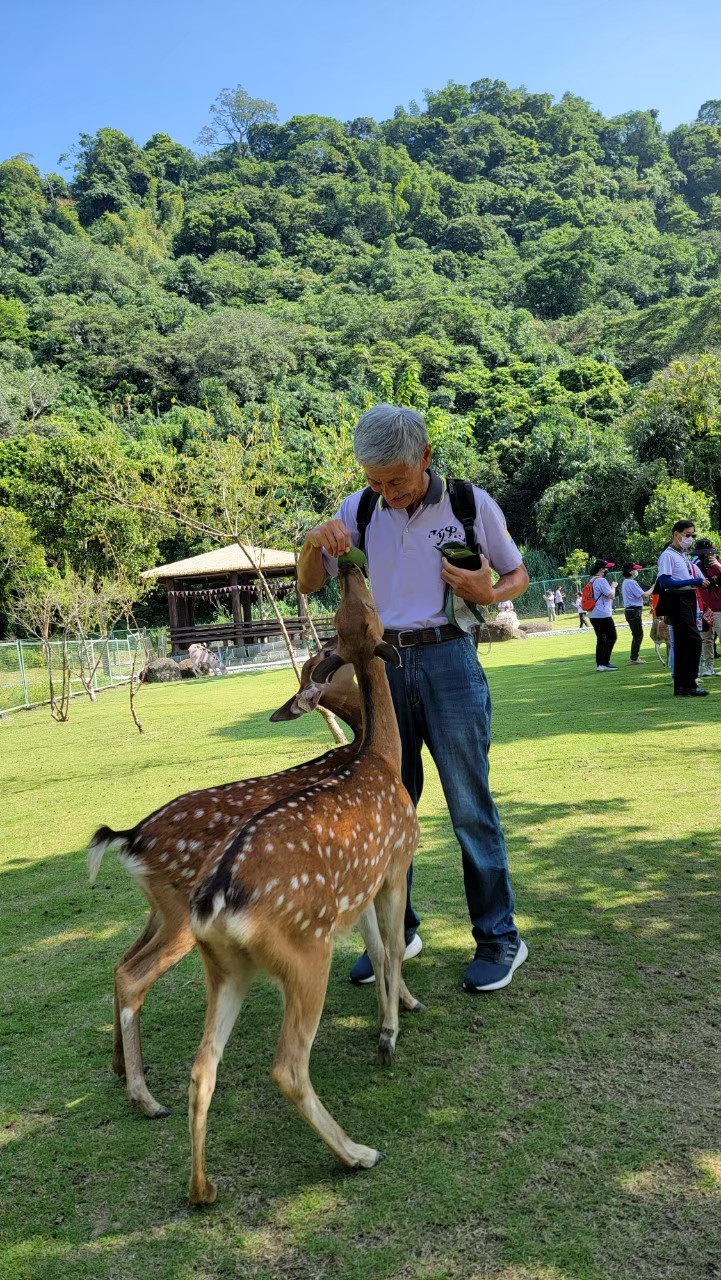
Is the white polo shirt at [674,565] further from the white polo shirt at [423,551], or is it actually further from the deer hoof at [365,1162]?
the deer hoof at [365,1162]

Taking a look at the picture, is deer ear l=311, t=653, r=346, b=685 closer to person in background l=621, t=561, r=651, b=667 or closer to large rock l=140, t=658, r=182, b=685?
person in background l=621, t=561, r=651, b=667

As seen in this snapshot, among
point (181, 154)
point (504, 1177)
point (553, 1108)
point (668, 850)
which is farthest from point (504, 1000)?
point (181, 154)

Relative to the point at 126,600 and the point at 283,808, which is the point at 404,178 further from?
the point at 283,808

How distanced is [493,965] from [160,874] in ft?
4.45

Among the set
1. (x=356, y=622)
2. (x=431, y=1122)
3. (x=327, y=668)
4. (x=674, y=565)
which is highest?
(x=674, y=565)

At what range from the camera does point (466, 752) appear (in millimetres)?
3523

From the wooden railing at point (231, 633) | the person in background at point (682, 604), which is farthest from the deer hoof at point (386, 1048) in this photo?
the wooden railing at point (231, 633)

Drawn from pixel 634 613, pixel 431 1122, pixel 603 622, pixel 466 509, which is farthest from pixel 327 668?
pixel 634 613

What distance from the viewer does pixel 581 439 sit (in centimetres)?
4622

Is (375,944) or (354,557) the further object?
(354,557)

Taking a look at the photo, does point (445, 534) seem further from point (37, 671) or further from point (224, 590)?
point (224, 590)

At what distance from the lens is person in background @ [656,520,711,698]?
9.77 meters

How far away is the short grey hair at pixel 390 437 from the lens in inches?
127

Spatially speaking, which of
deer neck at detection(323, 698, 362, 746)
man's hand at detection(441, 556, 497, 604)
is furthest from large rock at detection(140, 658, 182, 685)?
man's hand at detection(441, 556, 497, 604)
